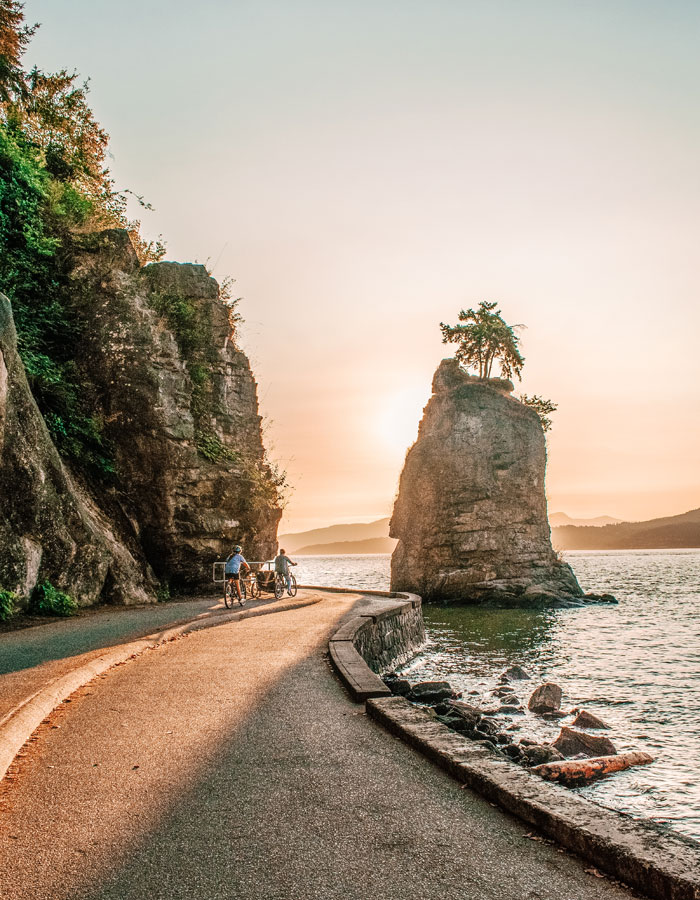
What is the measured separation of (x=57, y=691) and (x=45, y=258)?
1719 cm

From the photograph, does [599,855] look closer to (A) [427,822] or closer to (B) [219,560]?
(A) [427,822]

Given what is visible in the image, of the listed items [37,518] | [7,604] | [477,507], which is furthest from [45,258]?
[477,507]

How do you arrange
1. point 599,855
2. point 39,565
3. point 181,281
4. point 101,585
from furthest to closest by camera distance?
point 181,281, point 101,585, point 39,565, point 599,855

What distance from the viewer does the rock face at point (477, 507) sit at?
131 feet

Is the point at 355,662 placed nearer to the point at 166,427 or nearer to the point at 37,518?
the point at 37,518

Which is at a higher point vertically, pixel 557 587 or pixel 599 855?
pixel 599 855

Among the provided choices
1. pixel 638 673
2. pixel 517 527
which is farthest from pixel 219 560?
pixel 517 527

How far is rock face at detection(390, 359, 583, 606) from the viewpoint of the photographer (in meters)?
39.8

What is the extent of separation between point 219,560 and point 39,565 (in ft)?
25.0

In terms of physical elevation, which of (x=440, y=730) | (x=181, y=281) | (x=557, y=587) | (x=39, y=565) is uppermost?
(x=181, y=281)

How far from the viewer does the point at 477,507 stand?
4138 centimetres

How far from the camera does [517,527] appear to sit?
40.9 metres

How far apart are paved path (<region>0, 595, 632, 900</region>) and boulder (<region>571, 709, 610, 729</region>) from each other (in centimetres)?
600

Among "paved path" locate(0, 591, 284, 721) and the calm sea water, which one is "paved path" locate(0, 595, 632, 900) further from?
the calm sea water
